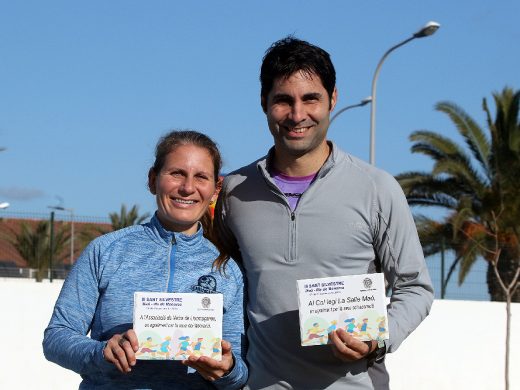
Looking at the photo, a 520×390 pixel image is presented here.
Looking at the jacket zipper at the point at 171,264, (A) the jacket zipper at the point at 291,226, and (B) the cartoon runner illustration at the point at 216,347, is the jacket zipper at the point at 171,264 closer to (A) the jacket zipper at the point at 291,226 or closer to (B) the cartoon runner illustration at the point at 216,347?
(B) the cartoon runner illustration at the point at 216,347

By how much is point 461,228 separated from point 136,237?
1591 cm

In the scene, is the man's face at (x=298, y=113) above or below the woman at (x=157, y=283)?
above

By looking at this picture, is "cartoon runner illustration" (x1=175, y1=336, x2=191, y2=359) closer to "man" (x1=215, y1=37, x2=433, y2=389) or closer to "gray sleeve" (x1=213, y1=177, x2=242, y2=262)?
"man" (x1=215, y1=37, x2=433, y2=389)

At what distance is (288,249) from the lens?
12.4 ft

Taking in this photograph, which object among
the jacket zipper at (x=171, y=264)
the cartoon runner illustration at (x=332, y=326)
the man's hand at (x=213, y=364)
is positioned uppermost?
the jacket zipper at (x=171, y=264)

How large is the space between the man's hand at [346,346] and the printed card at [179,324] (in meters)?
0.43

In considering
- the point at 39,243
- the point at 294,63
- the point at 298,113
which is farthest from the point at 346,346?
the point at 39,243

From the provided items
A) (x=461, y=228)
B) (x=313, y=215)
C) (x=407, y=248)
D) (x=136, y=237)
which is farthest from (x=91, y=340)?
(x=461, y=228)

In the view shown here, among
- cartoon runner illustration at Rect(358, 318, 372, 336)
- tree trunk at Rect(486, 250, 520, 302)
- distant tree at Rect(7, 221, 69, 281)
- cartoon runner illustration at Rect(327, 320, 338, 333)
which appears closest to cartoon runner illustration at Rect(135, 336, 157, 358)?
cartoon runner illustration at Rect(327, 320, 338, 333)

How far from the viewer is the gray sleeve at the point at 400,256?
3.82 m

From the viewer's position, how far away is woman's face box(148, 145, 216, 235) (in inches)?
142

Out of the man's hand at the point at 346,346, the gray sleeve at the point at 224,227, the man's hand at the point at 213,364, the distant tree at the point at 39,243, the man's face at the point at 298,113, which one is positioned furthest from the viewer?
the distant tree at the point at 39,243

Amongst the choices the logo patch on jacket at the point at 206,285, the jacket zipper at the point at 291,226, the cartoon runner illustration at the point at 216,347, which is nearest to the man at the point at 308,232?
the jacket zipper at the point at 291,226

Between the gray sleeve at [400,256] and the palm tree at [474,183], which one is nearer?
the gray sleeve at [400,256]
